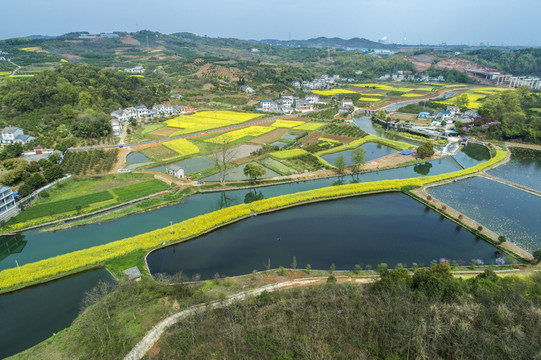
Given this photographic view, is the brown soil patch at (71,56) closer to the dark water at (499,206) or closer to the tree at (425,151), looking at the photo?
the tree at (425,151)

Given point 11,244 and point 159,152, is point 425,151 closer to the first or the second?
point 159,152

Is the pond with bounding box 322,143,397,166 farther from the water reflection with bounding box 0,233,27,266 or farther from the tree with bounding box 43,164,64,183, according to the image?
the water reflection with bounding box 0,233,27,266

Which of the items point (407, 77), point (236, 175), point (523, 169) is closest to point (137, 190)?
point (236, 175)

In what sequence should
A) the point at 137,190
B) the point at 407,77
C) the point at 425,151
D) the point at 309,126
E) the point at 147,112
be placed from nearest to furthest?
the point at 137,190 < the point at 425,151 < the point at 309,126 < the point at 147,112 < the point at 407,77

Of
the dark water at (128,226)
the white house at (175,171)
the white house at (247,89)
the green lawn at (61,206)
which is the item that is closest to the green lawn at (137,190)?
the green lawn at (61,206)

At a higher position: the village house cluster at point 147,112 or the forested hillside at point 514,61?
the forested hillside at point 514,61

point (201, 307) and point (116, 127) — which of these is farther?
point (116, 127)

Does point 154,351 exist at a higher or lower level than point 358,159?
lower
